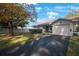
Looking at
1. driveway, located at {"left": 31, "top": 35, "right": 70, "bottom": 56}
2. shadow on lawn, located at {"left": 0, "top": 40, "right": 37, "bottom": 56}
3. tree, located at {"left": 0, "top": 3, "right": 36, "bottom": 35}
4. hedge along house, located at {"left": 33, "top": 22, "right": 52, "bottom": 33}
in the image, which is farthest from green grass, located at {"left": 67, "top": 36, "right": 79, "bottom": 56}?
tree, located at {"left": 0, "top": 3, "right": 36, "bottom": 35}

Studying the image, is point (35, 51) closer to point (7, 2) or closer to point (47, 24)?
point (47, 24)

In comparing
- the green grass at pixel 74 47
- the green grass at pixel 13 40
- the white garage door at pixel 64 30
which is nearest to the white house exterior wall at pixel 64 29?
the white garage door at pixel 64 30

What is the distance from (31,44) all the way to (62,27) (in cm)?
57

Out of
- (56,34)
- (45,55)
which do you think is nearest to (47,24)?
(56,34)

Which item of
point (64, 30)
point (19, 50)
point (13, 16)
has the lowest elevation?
point (19, 50)

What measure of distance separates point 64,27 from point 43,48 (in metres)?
0.47

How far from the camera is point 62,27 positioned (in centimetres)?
462

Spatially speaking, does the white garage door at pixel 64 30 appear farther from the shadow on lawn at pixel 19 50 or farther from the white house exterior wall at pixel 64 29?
the shadow on lawn at pixel 19 50

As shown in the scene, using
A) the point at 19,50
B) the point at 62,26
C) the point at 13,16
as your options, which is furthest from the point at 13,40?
the point at 62,26

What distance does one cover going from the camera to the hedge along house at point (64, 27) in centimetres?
457

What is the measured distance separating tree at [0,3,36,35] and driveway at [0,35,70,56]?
302 millimetres

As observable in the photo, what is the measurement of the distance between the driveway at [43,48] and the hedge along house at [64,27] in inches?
2.6

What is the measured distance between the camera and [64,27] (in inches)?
181

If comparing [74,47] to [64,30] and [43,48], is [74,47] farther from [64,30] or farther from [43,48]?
[43,48]
